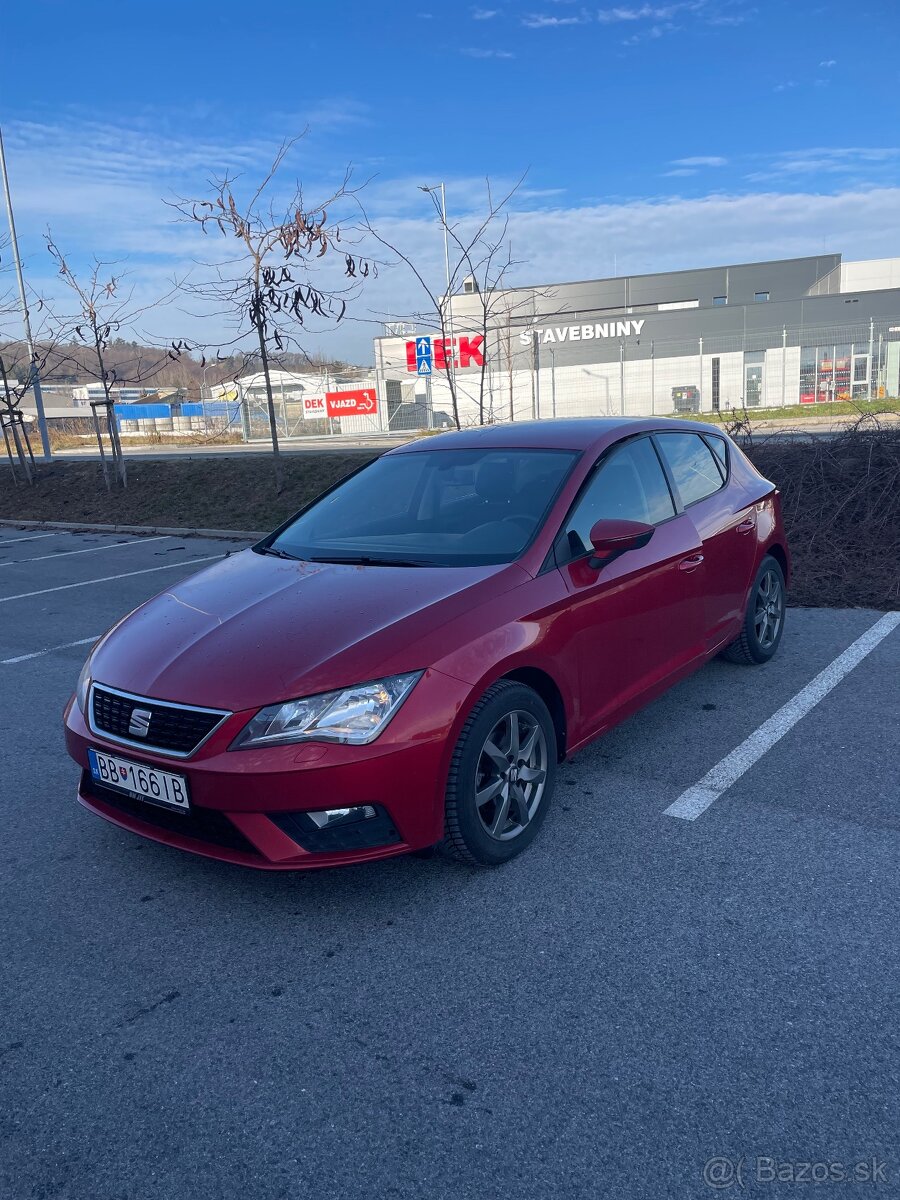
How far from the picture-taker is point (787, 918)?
9.63 feet

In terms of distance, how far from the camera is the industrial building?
1069 inches

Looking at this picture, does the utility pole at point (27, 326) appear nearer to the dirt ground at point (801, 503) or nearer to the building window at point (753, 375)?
the dirt ground at point (801, 503)

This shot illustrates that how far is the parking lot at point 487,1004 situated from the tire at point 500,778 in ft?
0.42

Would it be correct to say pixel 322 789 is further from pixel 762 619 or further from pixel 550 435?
pixel 762 619

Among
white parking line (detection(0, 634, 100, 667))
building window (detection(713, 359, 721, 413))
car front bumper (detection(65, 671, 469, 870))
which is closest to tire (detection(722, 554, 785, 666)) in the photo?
car front bumper (detection(65, 671, 469, 870))

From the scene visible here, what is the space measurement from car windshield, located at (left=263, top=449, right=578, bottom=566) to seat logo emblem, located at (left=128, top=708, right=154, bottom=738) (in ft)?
3.76

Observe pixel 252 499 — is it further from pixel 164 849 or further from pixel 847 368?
pixel 847 368

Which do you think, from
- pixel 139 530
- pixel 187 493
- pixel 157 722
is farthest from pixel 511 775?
pixel 187 493

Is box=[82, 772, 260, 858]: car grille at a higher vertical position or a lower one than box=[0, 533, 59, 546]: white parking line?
higher

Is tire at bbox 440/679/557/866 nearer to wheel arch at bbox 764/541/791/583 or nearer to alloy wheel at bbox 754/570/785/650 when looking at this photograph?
alloy wheel at bbox 754/570/785/650

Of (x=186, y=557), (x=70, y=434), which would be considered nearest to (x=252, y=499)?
(x=186, y=557)

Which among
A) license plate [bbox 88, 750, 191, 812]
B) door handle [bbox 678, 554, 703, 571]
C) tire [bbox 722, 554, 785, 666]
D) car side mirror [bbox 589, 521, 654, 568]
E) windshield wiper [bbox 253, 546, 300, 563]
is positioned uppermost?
car side mirror [bbox 589, 521, 654, 568]

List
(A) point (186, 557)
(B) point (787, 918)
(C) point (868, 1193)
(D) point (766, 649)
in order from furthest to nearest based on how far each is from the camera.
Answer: (A) point (186, 557) → (D) point (766, 649) → (B) point (787, 918) → (C) point (868, 1193)

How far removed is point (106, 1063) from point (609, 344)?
40349mm
